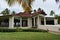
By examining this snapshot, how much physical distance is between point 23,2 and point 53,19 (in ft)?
96.7

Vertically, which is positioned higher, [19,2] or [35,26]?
[19,2]

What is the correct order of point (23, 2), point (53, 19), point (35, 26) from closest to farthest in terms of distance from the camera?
1. point (23, 2)
2. point (35, 26)
3. point (53, 19)

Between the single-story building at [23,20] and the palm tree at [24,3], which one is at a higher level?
the palm tree at [24,3]

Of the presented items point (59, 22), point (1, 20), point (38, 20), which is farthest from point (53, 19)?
point (1, 20)

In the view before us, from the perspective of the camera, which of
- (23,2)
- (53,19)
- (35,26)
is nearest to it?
(23,2)

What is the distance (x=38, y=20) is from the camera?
4072cm

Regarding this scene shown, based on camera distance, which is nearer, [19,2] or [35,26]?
[19,2]

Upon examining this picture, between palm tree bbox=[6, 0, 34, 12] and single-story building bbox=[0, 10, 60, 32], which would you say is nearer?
palm tree bbox=[6, 0, 34, 12]

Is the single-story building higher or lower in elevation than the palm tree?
lower

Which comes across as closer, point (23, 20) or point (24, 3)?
point (24, 3)

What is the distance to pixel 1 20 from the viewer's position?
42.0 metres

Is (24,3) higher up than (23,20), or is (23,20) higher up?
(24,3)

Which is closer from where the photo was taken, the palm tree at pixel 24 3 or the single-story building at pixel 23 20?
the palm tree at pixel 24 3

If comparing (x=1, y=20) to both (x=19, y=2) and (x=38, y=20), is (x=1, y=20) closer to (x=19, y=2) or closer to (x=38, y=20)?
(x=38, y=20)
